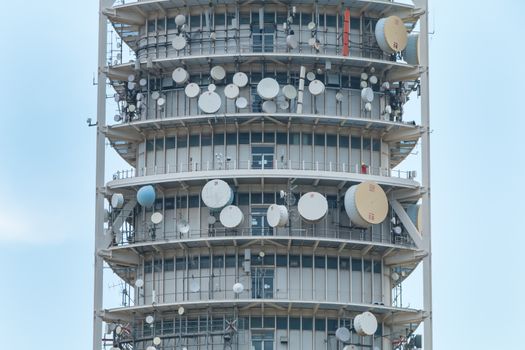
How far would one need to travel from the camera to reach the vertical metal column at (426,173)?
11831 centimetres

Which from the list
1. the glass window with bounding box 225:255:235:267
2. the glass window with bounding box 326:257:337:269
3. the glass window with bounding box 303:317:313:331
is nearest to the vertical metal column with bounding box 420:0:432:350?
the glass window with bounding box 326:257:337:269

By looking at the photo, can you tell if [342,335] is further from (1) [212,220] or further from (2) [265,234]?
(1) [212,220]

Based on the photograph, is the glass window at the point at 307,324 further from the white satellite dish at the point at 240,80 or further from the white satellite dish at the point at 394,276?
the white satellite dish at the point at 240,80

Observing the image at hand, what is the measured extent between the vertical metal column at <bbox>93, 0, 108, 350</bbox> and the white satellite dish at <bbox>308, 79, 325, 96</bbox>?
12.5 metres

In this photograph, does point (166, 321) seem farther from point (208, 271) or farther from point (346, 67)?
point (346, 67)

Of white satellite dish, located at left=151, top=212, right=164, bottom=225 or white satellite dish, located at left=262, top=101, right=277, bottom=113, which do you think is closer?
white satellite dish, located at left=262, top=101, right=277, bottom=113

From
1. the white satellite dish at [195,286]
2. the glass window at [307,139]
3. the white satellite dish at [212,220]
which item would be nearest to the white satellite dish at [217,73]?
the glass window at [307,139]

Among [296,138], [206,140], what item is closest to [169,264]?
[206,140]

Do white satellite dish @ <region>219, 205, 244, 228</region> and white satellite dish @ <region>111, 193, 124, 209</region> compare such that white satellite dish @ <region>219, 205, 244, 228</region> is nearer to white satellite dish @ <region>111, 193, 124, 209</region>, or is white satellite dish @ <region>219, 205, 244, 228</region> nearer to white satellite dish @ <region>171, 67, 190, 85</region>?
white satellite dish @ <region>111, 193, 124, 209</region>

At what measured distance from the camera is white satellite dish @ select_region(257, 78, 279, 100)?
385 ft

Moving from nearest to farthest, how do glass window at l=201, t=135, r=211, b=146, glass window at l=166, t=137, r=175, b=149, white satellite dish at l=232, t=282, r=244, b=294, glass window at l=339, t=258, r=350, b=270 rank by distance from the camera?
white satellite dish at l=232, t=282, r=244, b=294, glass window at l=339, t=258, r=350, b=270, glass window at l=201, t=135, r=211, b=146, glass window at l=166, t=137, r=175, b=149

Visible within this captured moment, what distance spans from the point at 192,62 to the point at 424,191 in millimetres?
15231

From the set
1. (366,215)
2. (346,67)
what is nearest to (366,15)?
(346,67)

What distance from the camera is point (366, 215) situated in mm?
116438
